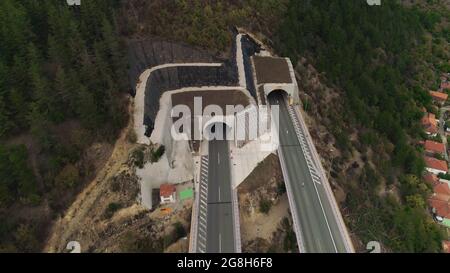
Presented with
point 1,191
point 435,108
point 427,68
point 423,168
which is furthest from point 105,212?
point 427,68

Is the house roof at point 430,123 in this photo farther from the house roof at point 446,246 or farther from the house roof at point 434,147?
the house roof at point 446,246

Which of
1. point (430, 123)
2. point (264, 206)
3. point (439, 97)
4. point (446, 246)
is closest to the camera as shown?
point (264, 206)

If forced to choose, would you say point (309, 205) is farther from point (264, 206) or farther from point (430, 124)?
point (430, 124)

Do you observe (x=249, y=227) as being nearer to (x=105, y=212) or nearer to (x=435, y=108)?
(x=105, y=212)

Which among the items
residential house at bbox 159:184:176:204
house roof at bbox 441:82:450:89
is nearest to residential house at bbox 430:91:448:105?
house roof at bbox 441:82:450:89

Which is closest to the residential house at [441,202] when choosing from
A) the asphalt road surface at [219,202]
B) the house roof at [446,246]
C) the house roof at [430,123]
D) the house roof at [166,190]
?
the house roof at [446,246]

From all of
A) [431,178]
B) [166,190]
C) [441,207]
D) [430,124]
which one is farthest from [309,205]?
[430,124]

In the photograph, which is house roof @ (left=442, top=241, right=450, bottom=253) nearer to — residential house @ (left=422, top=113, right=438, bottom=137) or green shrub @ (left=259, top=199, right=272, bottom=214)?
residential house @ (left=422, top=113, right=438, bottom=137)
